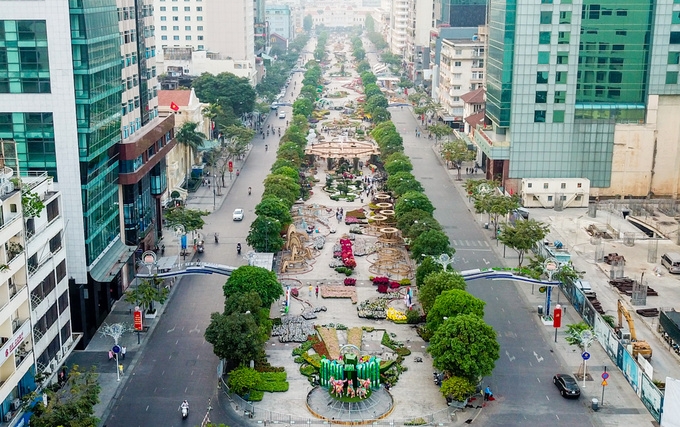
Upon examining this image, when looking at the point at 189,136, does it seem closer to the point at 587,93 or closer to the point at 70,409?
the point at 587,93

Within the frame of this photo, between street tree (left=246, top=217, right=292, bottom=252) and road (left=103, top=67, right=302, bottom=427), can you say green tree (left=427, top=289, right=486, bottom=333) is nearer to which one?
road (left=103, top=67, right=302, bottom=427)

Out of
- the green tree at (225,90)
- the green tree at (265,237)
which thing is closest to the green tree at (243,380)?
the green tree at (265,237)

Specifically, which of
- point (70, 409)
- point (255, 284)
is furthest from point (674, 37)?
point (70, 409)

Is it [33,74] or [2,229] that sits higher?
[33,74]

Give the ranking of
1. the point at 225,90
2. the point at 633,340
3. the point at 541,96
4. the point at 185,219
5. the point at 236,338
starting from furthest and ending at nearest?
1. the point at 225,90
2. the point at 541,96
3. the point at 185,219
4. the point at 633,340
5. the point at 236,338

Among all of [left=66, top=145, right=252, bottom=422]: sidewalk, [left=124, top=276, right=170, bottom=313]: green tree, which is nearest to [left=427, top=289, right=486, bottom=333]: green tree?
[left=124, top=276, right=170, bottom=313]: green tree

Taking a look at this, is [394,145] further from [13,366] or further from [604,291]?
[13,366]

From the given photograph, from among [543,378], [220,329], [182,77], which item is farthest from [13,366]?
[182,77]
